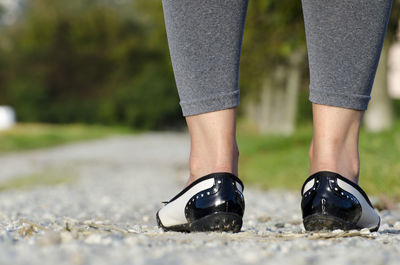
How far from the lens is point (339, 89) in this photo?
4.69ft

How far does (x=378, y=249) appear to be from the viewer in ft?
3.84

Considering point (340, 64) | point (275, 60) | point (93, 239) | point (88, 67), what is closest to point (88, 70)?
point (88, 67)

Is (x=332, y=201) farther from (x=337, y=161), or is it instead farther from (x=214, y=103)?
(x=214, y=103)

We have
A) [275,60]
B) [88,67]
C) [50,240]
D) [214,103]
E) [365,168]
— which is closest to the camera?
[50,240]

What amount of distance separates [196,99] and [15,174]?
6.61m

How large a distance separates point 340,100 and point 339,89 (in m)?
0.03

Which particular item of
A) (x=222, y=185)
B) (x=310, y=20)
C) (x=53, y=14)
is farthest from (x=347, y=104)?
(x=53, y=14)

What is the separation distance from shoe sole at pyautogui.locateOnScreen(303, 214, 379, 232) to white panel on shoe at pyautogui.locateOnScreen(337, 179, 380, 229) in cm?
4

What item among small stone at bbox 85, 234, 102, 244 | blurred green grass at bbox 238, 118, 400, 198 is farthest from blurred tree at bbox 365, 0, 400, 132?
small stone at bbox 85, 234, 102, 244

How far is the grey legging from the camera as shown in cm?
141

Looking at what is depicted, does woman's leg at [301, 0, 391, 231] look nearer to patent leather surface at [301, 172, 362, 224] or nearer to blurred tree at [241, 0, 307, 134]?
patent leather surface at [301, 172, 362, 224]

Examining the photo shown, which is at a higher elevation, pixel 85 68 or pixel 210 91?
pixel 210 91

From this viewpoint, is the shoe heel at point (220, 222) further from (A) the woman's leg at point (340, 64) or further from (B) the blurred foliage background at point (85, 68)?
(B) the blurred foliage background at point (85, 68)

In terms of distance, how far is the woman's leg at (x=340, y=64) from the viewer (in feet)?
4.62
